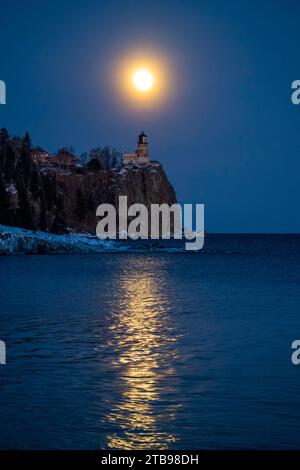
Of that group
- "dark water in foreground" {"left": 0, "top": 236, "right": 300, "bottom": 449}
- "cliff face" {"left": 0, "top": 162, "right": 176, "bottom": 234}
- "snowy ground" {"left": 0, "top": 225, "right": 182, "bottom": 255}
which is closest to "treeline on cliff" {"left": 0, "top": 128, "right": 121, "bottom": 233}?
"cliff face" {"left": 0, "top": 162, "right": 176, "bottom": 234}

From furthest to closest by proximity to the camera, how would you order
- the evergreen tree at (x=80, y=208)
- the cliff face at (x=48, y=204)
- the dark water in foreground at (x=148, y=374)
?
the evergreen tree at (x=80, y=208)
the cliff face at (x=48, y=204)
the dark water in foreground at (x=148, y=374)

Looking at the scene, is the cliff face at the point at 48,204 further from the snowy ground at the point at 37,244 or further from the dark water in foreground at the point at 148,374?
the dark water in foreground at the point at 148,374

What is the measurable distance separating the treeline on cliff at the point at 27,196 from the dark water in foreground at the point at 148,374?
76304 millimetres

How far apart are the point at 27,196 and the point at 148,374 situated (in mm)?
107604

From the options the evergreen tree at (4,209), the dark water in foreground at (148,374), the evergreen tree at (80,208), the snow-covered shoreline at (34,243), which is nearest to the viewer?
the dark water in foreground at (148,374)

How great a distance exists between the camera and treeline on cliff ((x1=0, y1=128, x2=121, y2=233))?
359 feet

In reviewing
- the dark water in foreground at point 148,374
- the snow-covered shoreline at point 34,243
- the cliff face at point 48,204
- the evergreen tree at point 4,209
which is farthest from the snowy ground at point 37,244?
the dark water in foreground at point 148,374

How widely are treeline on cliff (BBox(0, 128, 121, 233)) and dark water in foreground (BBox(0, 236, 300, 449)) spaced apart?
250 feet

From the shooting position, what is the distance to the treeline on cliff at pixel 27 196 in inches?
4313

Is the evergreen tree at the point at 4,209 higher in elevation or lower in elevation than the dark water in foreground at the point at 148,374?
higher

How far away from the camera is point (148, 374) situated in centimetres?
1619
